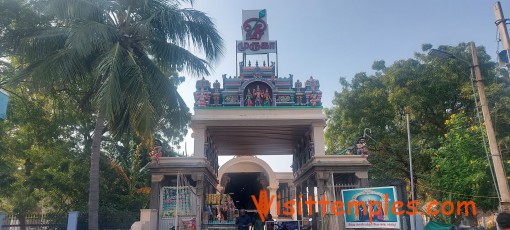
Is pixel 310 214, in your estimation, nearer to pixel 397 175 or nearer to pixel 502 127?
pixel 397 175

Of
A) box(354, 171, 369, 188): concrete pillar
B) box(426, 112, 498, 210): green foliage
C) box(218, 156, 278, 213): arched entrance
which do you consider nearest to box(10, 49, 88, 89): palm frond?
box(354, 171, 369, 188): concrete pillar

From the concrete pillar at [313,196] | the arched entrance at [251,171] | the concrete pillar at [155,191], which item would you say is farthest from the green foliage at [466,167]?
the concrete pillar at [155,191]

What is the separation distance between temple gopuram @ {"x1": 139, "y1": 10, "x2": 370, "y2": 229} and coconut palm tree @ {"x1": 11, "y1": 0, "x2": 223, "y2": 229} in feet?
9.83

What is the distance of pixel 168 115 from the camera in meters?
14.2

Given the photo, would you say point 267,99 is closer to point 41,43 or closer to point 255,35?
point 255,35

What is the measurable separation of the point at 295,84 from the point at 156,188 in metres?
8.21

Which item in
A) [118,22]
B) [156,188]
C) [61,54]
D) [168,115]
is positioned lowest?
[156,188]

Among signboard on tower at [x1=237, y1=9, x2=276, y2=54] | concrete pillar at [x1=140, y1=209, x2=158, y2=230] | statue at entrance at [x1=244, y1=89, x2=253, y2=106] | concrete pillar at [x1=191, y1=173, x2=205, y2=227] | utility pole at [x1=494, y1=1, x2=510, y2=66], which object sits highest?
signboard on tower at [x1=237, y1=9, x2=276, y2=54]

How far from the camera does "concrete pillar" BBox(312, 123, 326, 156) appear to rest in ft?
58.5

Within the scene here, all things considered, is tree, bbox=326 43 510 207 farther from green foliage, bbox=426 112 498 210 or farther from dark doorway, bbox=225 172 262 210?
dark doorway, bbox=225 172 262 210

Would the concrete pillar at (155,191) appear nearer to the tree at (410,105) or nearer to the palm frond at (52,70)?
the palm frond at (52,70)

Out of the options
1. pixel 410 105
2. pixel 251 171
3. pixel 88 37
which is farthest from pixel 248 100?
pixel 251 171

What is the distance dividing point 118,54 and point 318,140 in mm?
9815

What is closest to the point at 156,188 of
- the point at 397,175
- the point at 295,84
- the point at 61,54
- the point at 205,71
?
the point at 205,71
